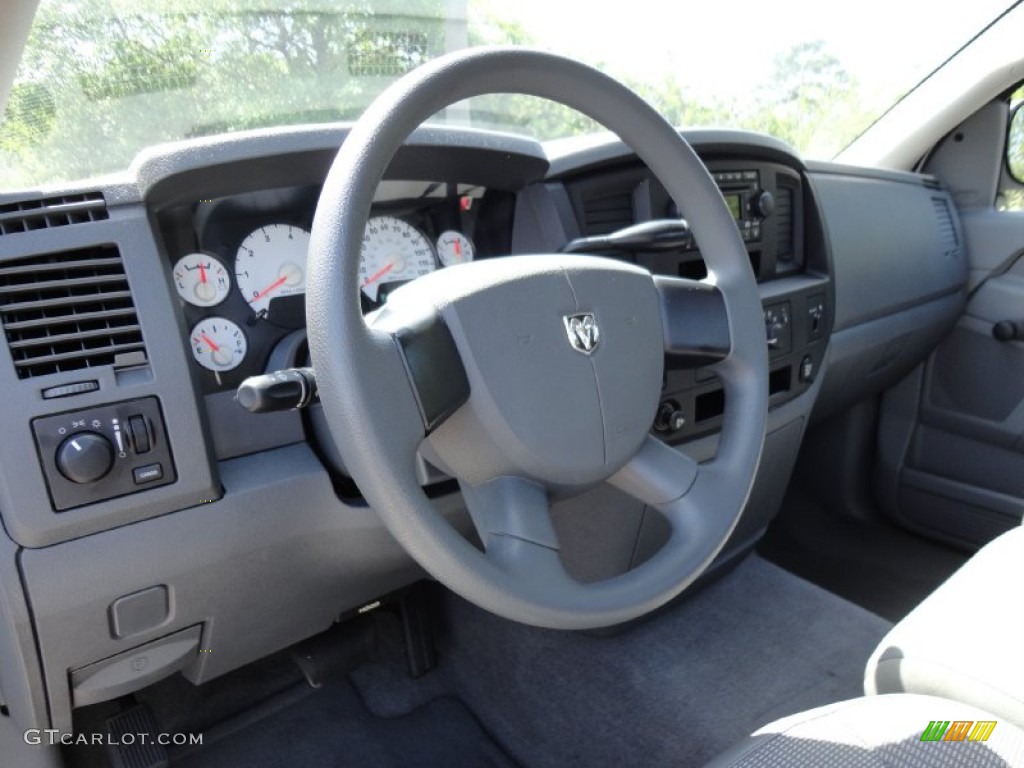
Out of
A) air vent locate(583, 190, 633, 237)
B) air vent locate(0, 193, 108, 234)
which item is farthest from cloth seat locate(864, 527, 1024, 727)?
air vent locate(0, 193, 108, 234)

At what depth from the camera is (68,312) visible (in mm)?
960

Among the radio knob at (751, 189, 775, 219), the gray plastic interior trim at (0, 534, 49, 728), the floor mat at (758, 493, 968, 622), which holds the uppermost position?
the radio knob at (751, 189, 775, 219)

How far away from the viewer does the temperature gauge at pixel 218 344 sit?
3.65 feet

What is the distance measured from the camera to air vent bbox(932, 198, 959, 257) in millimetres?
2240

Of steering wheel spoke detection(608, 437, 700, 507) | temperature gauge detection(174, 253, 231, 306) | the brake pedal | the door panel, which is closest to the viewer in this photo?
steering wheel spoke detection(608, 437, 700, 507)

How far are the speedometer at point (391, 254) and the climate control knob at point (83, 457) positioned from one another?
1.43 ft

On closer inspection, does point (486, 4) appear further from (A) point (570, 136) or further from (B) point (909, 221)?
(B) point (909, 221)

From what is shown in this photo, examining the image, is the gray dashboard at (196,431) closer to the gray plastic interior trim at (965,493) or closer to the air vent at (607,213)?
the air vent at (607,213)

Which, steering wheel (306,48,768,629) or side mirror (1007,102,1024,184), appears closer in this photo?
steering wheel (306,48,768,629)

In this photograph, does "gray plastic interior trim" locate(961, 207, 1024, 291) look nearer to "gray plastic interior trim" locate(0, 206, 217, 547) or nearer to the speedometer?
the speedometer

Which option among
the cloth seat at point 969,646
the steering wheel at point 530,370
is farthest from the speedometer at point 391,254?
the cloth seat at point 969,646

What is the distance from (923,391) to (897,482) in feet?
0.91

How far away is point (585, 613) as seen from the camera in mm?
792

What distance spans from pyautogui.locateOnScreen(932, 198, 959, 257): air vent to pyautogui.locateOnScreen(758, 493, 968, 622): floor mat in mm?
808
